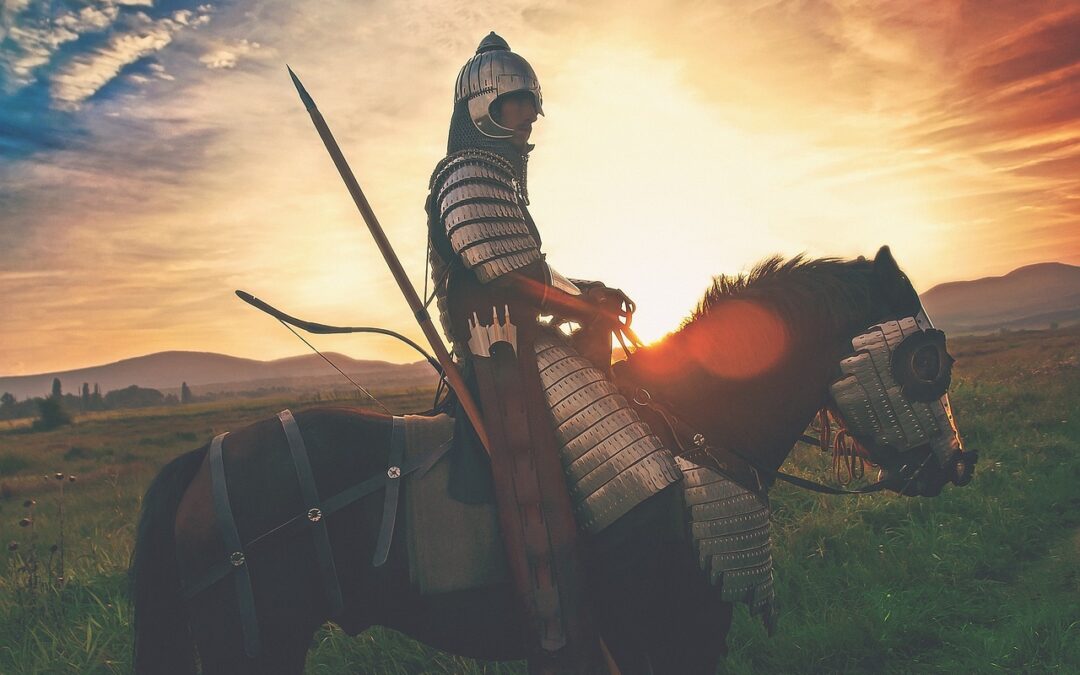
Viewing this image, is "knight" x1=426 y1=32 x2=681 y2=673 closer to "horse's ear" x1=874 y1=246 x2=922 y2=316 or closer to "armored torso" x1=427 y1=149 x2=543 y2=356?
"armored torso" x1=427 y1=149 x2=543 y2=356

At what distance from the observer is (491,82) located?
10.1 feet

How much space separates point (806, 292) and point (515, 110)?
1.66m

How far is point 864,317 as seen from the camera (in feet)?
9.66

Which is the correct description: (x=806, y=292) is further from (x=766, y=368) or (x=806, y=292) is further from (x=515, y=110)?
(x=515, y=110)

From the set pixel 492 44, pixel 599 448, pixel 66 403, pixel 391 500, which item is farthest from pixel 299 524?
pixel 66 403

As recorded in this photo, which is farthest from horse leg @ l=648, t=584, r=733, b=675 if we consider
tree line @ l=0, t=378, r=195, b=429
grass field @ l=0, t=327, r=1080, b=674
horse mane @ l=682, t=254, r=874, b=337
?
tree line @ l=0, t=378, r=195, b=429

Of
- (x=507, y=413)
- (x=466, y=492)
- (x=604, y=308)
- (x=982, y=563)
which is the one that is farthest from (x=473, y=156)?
(x=982, y=563)

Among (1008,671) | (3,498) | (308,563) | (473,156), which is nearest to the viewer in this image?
(308,563)

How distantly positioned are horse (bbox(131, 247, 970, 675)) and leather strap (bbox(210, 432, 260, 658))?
41 millimetres

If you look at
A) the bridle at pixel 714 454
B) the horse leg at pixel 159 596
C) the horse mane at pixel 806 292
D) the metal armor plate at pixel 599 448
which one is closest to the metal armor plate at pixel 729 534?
the bridle at pixel 714 454

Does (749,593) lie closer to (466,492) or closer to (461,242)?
(466,492)

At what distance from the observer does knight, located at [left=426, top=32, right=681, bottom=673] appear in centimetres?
262

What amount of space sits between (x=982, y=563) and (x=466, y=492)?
18.5 ft

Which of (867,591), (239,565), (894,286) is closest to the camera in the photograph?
(239,565)
